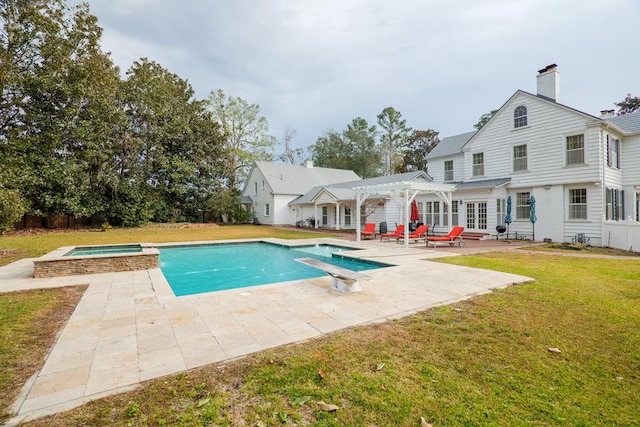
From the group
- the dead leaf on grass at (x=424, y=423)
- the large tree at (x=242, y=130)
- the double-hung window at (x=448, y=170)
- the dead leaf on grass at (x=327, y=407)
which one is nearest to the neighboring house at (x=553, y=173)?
the double-hung window at (x=448, y=170)

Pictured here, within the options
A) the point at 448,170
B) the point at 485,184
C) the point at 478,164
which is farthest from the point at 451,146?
the point at 485,184

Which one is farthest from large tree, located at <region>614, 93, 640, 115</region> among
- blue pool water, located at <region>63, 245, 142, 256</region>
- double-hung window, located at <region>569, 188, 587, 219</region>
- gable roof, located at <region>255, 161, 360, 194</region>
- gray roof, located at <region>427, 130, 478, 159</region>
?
blue pool water, located at <region>63, 245, 142, 256</region>

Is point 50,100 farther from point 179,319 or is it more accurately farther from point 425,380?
point 425,380

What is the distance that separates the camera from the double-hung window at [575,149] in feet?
45.4

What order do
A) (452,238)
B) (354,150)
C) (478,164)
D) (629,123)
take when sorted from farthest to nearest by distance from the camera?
(354,150)
(478,164)
(629,123)
(452,238)

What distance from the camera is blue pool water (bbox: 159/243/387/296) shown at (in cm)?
835

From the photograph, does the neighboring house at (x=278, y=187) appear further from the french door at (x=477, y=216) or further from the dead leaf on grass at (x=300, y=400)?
the dead leaf on grass at (x=300, y=400)

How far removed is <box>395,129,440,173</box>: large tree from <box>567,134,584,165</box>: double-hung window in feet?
83.4

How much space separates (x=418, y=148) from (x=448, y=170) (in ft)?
71.5

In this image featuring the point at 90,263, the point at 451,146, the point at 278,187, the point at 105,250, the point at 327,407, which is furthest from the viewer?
the point at 278,187

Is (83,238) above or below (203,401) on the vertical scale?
above

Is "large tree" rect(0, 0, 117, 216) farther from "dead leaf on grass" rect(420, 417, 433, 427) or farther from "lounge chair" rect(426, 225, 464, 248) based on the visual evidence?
"dead leaf on grass" rect(420, 417, 433, 427)

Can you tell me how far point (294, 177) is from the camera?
3156 centimetres

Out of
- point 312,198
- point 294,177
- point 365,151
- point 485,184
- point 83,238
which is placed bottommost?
point 83,238
